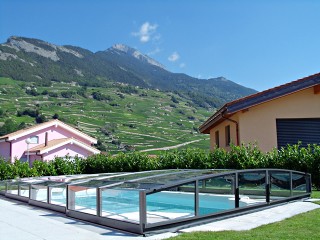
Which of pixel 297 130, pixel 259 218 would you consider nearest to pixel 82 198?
pixel 259 218

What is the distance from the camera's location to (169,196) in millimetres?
8227

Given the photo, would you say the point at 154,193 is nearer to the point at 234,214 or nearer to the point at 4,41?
the point at 234,214

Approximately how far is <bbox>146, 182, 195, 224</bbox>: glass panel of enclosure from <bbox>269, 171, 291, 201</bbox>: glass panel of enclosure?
10.3 ft

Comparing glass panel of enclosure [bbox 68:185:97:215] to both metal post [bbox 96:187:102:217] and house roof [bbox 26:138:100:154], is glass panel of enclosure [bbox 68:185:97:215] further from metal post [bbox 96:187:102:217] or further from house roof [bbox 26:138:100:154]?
house roof [bbox 26:138:100:154]

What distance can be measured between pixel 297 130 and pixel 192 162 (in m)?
4.72

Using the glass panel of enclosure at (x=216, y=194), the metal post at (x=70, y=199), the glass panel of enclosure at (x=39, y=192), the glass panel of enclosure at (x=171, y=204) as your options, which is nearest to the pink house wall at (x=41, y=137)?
the glass panel of enclosure at (x=39, y=192)

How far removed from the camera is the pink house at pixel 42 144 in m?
34.8

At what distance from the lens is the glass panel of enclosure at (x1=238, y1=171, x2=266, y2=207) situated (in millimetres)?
9547

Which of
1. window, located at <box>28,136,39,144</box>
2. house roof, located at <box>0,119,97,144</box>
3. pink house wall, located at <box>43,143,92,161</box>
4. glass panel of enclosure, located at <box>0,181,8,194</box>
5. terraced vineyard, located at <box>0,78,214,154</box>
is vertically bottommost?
glass panel of enclosure, located at <box>0,181,8,194</box>

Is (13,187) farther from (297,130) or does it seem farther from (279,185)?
(297,130)

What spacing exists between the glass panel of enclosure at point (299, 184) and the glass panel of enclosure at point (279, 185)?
9.1 inches

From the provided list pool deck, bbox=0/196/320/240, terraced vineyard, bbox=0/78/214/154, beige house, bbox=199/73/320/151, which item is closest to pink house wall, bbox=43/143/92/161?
beige house, bbox=199/73/320/151

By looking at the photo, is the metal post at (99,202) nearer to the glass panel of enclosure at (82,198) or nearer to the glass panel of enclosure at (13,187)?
the glass panel of enclosure at (82,198)

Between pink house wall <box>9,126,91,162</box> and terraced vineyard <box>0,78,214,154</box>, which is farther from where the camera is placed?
terraced vineyard <box>0,78,214,154</box>
